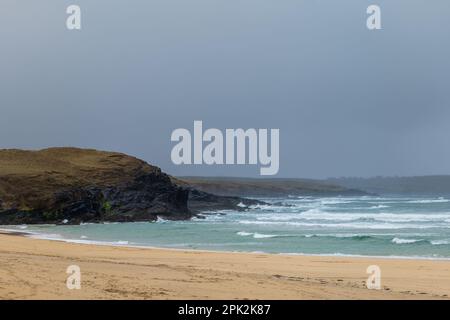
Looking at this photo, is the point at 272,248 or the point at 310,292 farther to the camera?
the point at 272,248

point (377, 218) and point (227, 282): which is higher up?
point (227, 282)

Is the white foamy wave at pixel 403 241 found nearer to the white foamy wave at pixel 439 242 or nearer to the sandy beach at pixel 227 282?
the white foamy wave at pixel 439 242

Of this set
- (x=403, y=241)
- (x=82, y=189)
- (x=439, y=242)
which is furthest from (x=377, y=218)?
(x=82, y=189)

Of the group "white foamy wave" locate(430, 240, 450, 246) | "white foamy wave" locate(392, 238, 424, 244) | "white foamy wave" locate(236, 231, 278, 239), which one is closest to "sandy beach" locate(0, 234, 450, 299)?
"white foamy wave" locate(430, 240, 450, 246)

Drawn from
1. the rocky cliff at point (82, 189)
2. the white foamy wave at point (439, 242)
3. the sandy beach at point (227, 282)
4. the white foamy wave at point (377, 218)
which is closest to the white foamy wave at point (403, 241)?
the white foamy wave at point (439, 242)

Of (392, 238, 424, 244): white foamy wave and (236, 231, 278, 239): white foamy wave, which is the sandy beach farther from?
(236, 231, 278, 239): white foamy wave

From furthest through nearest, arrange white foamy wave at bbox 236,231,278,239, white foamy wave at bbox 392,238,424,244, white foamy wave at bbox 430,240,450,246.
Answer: white foamy wave at bbox 236,231,278,239 < white foamy wave at bbox 392,238,424,244 < white foamy wave at bbox 430,240,450,246

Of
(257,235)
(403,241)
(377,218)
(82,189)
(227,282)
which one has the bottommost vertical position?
(377,218)

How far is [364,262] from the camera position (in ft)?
68.3

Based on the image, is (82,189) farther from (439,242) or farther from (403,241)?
(439,242)
